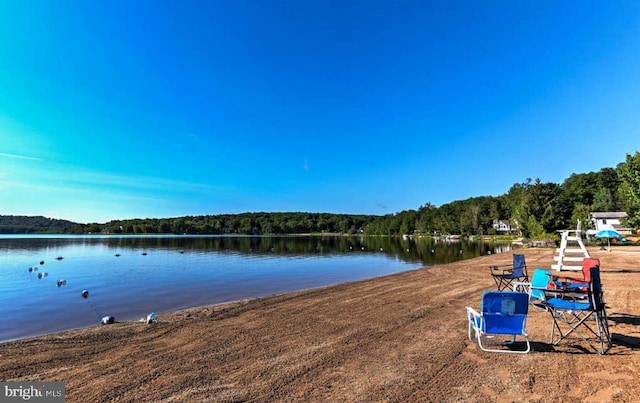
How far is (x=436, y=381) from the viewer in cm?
417

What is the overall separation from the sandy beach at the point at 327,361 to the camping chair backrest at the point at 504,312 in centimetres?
41

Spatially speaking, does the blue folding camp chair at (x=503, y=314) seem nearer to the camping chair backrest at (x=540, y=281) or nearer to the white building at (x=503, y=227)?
the camping chair backrest at (x=540, y=281)

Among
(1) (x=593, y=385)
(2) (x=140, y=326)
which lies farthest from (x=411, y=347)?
(2) (x=140, y=326)

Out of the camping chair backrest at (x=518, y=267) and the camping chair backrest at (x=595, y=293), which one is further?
the camping chair backrest at (x=518, y=267)

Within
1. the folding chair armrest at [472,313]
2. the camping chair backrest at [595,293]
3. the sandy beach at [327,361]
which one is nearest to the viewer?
the sandy beach at [327,361]

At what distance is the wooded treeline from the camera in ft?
166

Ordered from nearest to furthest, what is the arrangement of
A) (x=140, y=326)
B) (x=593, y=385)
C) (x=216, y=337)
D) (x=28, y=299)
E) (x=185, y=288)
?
A: (x=593, y=385), (x=216, y=337), (x=140, y=326), (x=28, y=299), (x=185, y=288)

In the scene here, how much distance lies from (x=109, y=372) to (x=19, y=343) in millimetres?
3740

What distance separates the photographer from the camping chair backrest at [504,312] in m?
5.04

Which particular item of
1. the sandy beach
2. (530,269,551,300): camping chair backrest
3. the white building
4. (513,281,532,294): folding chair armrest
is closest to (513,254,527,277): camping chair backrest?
(513,281,532,294): folding chair armrest

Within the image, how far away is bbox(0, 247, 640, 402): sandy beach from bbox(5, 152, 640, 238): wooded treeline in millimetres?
25723

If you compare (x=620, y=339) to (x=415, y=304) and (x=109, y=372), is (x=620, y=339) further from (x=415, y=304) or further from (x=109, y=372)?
(x=109, y=372)

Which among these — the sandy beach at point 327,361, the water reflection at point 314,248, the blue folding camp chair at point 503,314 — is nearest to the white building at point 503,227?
the water reflection at point 314,248

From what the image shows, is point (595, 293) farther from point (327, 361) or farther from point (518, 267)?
point (518, 267)
